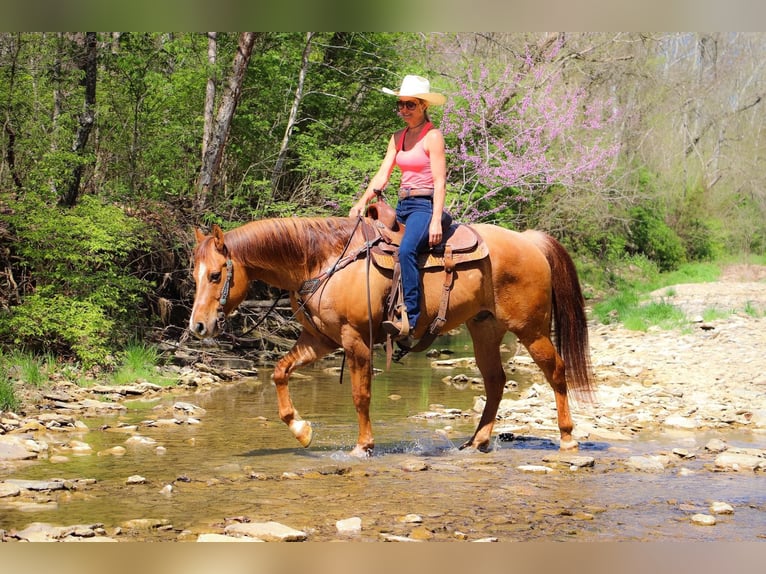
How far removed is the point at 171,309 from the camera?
43.2 ft

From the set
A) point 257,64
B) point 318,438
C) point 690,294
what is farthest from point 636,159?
point 318,438

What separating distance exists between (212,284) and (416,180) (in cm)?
198

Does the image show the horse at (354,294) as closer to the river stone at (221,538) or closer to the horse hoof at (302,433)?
the horse hoof at (302,433)

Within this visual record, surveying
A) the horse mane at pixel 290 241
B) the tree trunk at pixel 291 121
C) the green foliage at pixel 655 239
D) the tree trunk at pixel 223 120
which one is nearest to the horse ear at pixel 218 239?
the horse mane at pixel 290 241

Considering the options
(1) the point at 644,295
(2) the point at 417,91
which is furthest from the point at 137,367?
(1) the point at 644,295

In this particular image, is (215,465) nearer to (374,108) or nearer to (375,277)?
(375,277)

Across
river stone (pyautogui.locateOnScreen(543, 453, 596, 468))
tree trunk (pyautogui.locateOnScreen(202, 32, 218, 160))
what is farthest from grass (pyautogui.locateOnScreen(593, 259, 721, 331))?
river stone (pyautogui.locateOnScreen(543, 453, 596, 468))

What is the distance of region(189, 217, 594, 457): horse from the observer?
24.1ft

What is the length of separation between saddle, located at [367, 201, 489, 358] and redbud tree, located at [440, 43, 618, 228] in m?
7.39

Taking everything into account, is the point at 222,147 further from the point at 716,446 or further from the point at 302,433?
the point at 716,446

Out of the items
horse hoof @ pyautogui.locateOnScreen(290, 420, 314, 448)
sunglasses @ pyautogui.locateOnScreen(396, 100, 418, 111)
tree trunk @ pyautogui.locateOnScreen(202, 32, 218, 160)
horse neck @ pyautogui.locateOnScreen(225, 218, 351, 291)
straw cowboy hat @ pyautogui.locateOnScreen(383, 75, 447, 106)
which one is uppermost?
tree trunk @ pyautogui.locateOnScreen(202, 32, 218, 160)

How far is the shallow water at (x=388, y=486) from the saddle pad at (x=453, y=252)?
5.62 ft

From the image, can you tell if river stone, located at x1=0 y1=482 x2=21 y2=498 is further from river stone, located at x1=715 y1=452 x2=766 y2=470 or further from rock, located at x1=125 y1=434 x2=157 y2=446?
river stone, located at x1=715 y1=452 x2=766 y2=470

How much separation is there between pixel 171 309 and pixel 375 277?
6.40 meters
